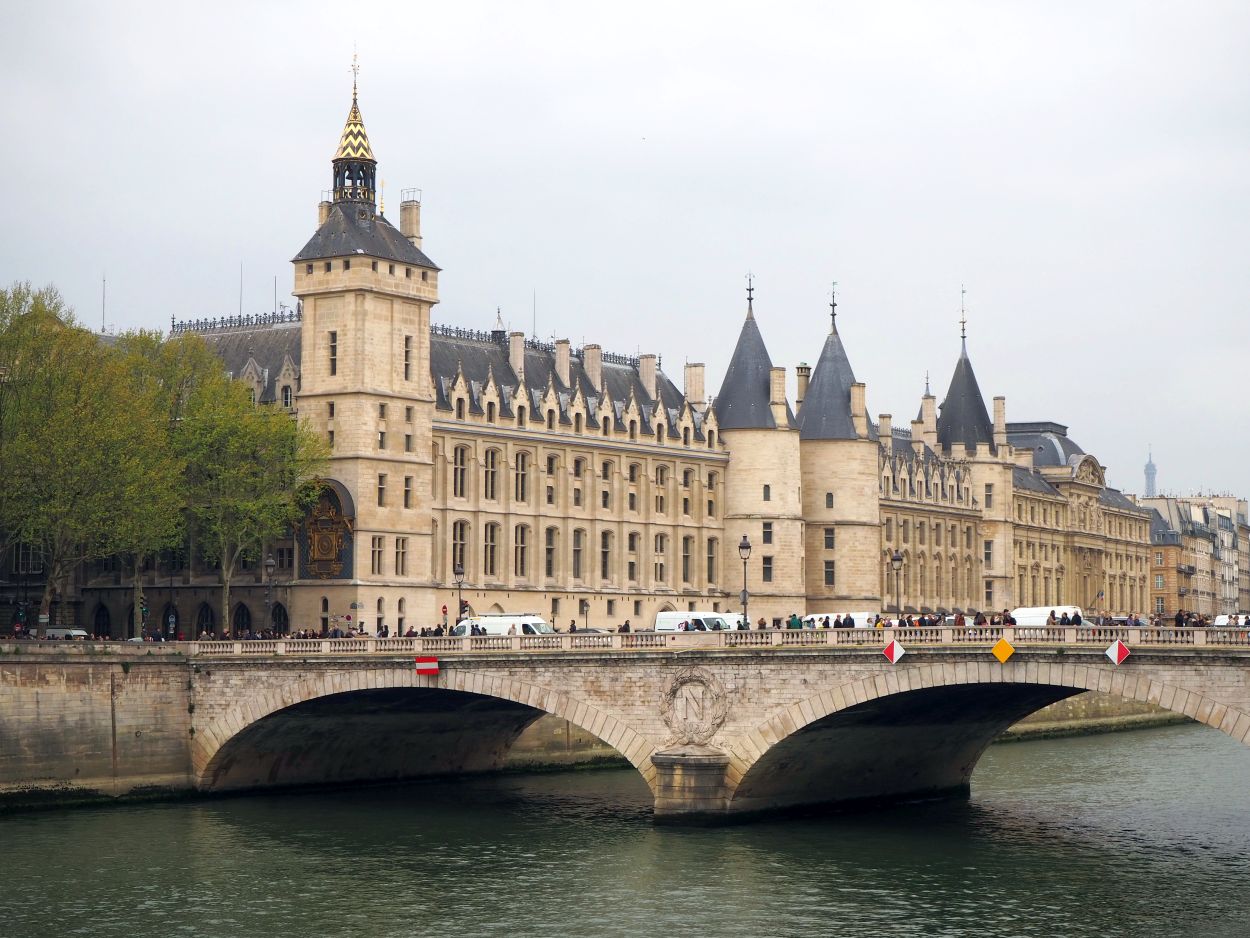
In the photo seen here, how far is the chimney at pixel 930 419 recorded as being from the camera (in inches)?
6427

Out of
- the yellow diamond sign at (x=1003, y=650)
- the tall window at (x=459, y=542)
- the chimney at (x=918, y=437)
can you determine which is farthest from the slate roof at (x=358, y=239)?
the chimney at (x=918, y=437)

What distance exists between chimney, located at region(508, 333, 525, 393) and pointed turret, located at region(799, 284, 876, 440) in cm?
2052

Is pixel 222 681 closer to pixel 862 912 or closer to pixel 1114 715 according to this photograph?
pixel 862 912

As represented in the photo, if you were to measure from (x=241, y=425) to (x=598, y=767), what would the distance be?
20.9 meters

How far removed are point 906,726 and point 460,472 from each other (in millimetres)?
42817

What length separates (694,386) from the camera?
134 m

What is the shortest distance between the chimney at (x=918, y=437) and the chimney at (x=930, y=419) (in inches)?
16.4

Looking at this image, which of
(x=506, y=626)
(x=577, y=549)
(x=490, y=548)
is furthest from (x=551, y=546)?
(x=506, y=626)

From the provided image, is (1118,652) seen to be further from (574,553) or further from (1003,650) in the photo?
(574,553)

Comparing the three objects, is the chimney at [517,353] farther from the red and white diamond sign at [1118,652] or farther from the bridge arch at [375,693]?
the red and white diamond sign at [1118,652]

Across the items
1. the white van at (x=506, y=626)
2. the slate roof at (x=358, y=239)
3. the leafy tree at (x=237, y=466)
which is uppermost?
the slate roof at (x=358, y=239)

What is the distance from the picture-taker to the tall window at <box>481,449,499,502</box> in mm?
117250

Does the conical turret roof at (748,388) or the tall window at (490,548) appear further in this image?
the conical turret roof at (748,388)

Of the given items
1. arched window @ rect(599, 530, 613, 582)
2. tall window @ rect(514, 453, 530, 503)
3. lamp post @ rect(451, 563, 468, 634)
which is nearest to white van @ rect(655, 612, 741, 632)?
lamp post @ rect(451, 563, 468, 634)
